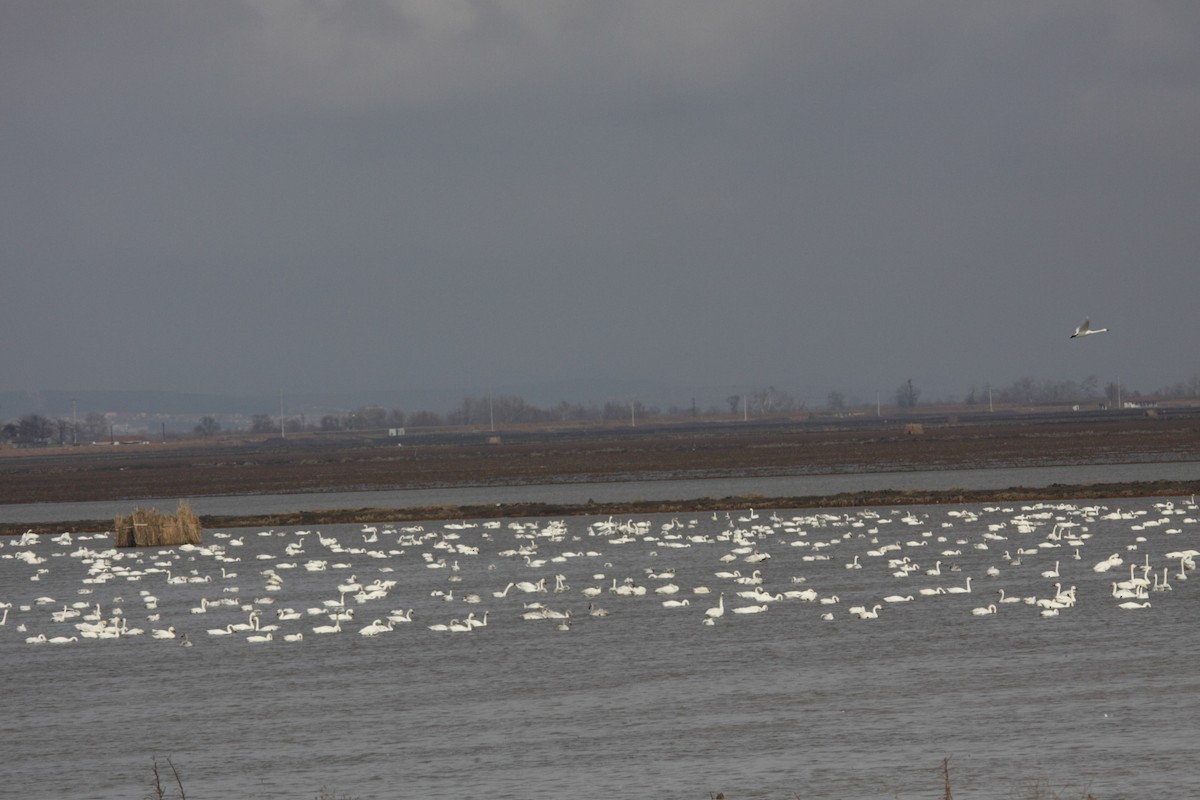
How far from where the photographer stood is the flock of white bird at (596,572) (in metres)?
26.3

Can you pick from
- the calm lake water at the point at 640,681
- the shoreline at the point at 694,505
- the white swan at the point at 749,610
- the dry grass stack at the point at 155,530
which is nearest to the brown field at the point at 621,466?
the shoreline at the point at 694,505

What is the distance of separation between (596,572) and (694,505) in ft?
58.5

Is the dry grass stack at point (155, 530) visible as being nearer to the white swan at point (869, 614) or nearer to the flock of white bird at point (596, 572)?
the flock of white bird at point (596, 572)

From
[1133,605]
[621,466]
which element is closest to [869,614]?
[1133,605]

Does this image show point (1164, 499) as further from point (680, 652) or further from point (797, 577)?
point (680, 652)

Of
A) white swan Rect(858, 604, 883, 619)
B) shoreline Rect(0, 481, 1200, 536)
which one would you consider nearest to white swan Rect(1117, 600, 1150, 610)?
white swan Rect(858, 604, 883, 619)

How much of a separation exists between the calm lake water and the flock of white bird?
161mm

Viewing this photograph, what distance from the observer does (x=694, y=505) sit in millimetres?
50125

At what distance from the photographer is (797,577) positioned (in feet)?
99.8

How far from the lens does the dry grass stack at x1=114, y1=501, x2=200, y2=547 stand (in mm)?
44406

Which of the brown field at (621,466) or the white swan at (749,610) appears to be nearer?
the white swan at (749,610)

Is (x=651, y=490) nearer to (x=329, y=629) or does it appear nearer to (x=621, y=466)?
(x=621, y=466)

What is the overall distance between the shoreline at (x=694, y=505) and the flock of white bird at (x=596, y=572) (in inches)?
98.7

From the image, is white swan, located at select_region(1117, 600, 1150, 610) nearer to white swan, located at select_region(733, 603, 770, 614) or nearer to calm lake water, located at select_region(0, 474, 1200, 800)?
calm lake water, located at select_region(0, 474, 1200, 800)
